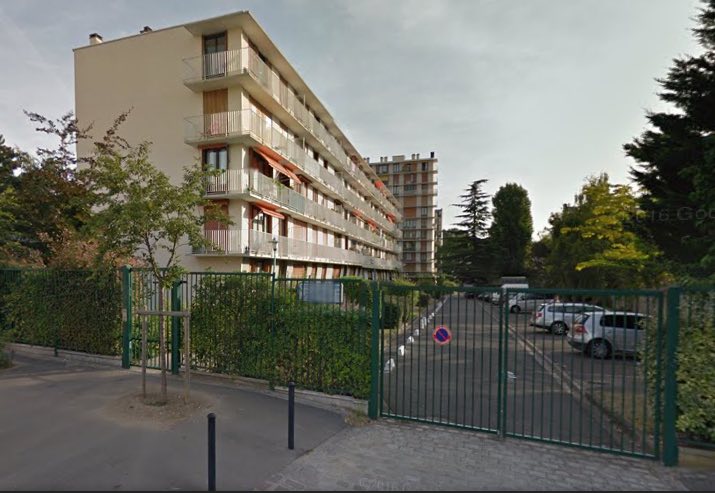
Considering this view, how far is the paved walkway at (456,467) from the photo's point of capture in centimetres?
371

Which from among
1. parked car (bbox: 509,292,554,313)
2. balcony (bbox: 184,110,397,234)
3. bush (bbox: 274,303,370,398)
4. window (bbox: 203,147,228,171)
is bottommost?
bush (bbox: 274,303,370,398)

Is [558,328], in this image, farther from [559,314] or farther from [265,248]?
[265,248]

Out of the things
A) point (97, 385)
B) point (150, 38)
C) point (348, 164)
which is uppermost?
point (150, 38)

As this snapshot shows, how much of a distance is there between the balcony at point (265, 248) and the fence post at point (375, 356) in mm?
5647

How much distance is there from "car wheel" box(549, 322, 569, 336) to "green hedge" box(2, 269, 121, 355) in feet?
28.7

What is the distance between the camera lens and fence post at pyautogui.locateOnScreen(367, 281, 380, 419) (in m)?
5.48

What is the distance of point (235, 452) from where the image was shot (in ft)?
14.0

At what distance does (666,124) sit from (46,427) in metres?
15.7

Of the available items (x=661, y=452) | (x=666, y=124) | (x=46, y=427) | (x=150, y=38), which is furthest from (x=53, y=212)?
(x=666, y=124)

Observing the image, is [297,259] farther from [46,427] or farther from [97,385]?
[46,427]

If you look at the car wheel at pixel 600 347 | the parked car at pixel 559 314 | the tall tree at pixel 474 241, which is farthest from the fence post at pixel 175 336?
the tall tree at pixel 474 241

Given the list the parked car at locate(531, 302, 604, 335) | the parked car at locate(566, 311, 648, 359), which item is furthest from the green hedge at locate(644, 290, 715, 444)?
the parked car at locate(531, 302, 604, 335)

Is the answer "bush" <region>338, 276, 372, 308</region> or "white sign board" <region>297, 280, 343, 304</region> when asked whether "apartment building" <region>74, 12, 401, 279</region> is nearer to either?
"white sign board" <region>297, 280, 343, 304</region>

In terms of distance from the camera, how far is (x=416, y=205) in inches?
2788
